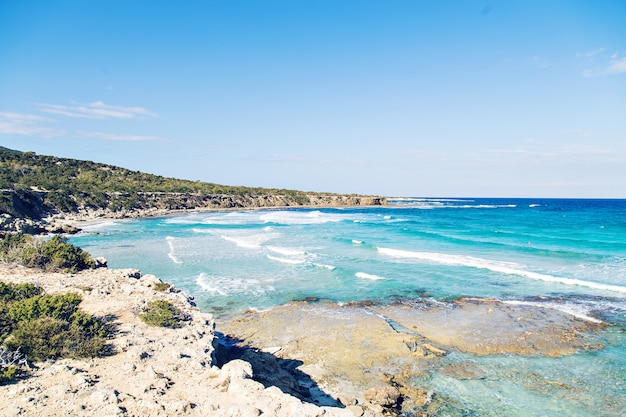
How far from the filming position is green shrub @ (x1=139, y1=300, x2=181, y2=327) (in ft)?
32.1

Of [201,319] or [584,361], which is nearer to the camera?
[201,319]

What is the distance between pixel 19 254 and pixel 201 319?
1012cm

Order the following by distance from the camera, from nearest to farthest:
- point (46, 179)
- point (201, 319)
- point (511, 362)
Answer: point (201, 319) < point (511, 362) < point (46, 179)

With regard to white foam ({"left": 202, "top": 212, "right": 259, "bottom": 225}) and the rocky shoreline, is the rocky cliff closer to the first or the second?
white foam ({"left": 202, "top": 212, "right": 259, "bottom": 225})

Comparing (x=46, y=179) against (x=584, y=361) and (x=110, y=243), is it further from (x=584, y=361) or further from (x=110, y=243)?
(x=584, y=361)

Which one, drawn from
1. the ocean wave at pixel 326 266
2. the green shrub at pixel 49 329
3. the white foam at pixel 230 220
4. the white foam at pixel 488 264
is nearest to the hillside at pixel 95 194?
the white foam at pixel 230 220

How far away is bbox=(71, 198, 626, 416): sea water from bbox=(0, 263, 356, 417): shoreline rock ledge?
195 inches

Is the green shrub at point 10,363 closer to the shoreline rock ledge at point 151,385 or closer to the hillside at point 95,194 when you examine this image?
the shoreline rock ledge at point 151,385

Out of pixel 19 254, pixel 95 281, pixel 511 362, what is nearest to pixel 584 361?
pixel 511 362

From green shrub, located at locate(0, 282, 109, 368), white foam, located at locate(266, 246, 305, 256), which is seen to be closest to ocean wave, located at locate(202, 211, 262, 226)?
white foam, located at locate(266, 246, 305, 256)

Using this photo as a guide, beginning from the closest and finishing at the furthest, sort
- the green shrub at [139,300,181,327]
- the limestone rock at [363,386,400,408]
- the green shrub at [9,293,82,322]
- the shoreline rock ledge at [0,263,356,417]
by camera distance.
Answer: the shoreline rock ledge at [0,263,356,417] → the green shrub at [9,293,82,322] → the limestone rock at [363,386,400,408] → the green shrub at [139,300,181,327]

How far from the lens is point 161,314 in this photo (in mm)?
10008

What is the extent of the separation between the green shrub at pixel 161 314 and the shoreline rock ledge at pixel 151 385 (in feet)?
0.73

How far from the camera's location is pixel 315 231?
45000mm
